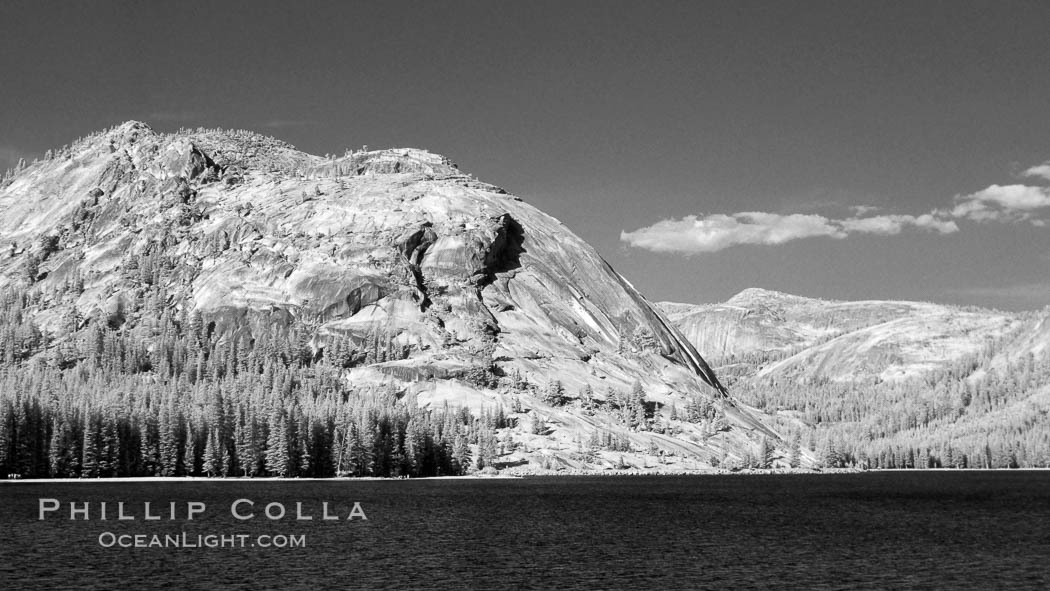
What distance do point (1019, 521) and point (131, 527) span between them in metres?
116

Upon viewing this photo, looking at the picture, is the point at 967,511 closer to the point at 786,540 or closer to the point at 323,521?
the point at 786,540

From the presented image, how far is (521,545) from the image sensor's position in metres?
102

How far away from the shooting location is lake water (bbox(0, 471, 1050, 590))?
79062mm

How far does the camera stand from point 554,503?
541 ft

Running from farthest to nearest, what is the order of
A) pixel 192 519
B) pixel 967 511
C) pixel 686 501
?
pixel 686 501 < pixel 967 511 < pixel 192 519

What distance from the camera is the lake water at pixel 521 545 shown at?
7906 centimetres

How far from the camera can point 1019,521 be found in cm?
13975

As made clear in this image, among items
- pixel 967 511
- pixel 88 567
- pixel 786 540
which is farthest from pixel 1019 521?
pixel 88 567

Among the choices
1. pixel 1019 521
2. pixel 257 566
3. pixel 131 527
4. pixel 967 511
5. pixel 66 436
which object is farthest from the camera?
pixel 66 436

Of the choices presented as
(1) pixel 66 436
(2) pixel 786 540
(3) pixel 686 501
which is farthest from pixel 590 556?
(1) pixel 66 436

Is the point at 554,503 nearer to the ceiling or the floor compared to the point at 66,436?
nearer to the floor

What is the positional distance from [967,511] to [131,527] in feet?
408

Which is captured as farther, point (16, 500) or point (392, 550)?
point (16, 500)

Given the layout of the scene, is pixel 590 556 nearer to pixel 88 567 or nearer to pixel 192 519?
pixel 88 567
